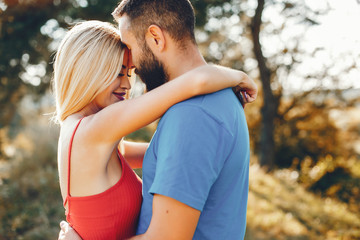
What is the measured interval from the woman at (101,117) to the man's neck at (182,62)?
155mm

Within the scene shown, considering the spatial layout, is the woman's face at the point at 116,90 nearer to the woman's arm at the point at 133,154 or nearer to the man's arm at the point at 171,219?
the woman's arm at the point at 133,154

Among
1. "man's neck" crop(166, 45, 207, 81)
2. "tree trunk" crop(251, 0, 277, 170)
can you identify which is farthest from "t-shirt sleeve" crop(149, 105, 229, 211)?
"tree trunk" crop(251, 0, 277, 170)

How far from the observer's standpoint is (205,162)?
141 centimetres

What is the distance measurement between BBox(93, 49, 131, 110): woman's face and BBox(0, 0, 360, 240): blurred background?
3.86m

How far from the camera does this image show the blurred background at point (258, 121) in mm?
6539

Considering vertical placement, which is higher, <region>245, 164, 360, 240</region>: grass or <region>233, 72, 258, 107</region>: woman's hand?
<region>233, 72, 258, 107</region>: woman's hand

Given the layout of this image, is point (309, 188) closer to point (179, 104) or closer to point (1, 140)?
point (1, 140)

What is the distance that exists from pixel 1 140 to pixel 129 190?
19.3 ft

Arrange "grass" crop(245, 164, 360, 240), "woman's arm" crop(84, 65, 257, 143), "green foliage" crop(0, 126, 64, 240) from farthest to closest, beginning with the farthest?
"grass" crop(245, 164, 360, 240)
"green foliage" crop(0, 126, 64, 240)
"woman's arm" crop(84, 65, 257, 143)

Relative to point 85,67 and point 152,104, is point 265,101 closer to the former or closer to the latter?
point 85,67

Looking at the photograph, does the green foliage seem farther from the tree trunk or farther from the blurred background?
the tree trunk

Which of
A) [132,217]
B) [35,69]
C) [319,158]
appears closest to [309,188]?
[319,158]

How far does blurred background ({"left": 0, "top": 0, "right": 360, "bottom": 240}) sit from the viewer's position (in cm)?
654

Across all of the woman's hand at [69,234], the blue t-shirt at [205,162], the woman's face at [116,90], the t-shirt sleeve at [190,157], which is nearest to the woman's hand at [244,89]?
the blue t-shirt at [205,162]
